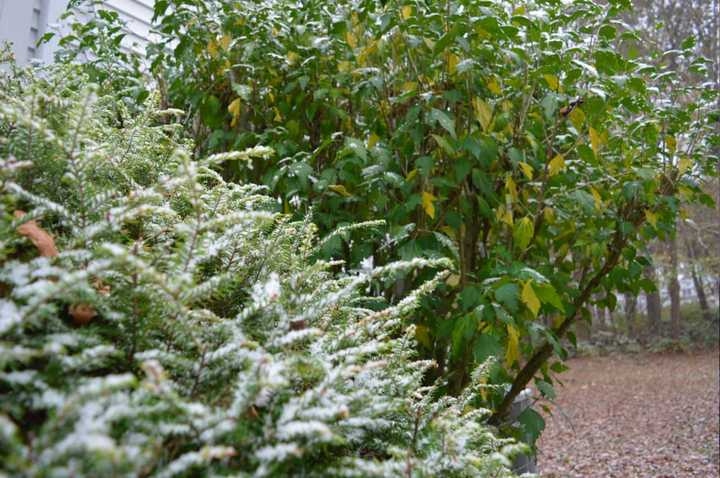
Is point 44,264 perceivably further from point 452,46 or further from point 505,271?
point 452,46

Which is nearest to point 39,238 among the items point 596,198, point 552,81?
point 552,81

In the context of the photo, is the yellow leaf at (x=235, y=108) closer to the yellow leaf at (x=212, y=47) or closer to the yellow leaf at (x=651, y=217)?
the yellow leaf at (x=212, y=47)

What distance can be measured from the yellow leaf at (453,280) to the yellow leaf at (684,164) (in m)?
1.41

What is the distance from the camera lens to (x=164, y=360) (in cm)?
80

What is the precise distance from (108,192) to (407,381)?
0.63 meters

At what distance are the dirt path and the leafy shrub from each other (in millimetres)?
1924

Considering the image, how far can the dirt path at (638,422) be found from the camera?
22.0 ft

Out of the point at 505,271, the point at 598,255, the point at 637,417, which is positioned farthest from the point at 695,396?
the point at 505,271

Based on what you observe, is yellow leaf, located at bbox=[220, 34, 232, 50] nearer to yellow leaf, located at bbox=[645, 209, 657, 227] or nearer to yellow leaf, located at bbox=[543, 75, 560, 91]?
yellow leaf, located at bbox=[543, 75, 560, 91]

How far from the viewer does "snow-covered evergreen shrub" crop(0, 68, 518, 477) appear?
2.08 ft

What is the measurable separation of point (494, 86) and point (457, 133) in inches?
10.5

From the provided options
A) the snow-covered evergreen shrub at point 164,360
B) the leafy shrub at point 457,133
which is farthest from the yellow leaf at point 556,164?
the snow-covered evergreen shrub at point 164,360

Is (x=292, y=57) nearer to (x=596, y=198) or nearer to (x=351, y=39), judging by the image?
(x=351, y=39)

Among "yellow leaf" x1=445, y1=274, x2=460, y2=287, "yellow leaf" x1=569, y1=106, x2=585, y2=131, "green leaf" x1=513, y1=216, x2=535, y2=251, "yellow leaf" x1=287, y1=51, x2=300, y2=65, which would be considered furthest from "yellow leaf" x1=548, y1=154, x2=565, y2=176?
"yellow leaf" x1=287, y1=51, x2=300, y2=65
